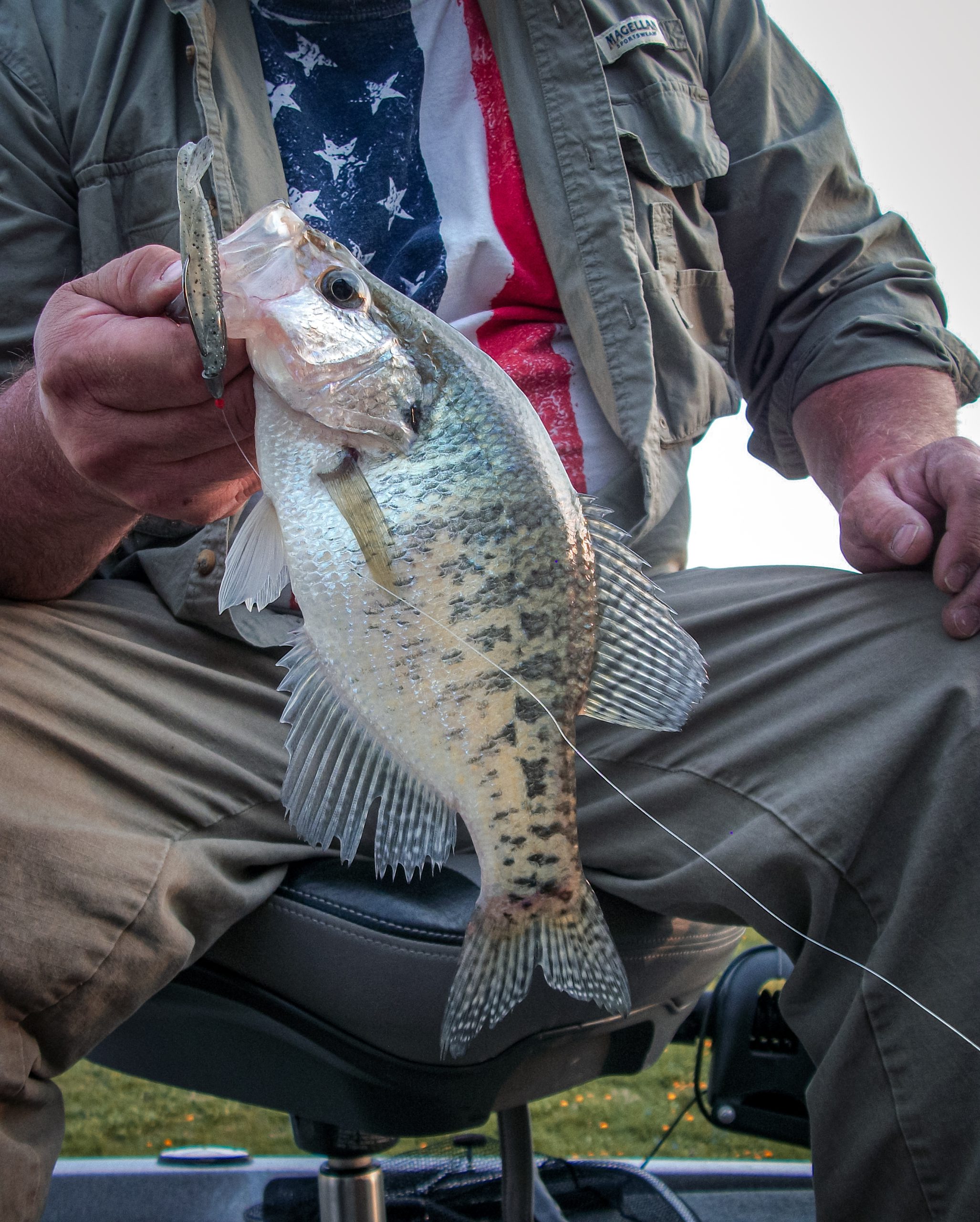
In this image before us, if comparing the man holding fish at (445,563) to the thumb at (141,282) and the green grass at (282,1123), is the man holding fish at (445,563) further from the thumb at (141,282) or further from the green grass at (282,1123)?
the green grass at (282,1123)

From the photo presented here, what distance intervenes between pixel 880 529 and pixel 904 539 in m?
0.05

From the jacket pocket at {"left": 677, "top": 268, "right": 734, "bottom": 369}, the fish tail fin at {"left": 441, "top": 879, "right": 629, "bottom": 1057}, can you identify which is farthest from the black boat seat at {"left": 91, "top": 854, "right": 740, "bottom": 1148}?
the jacket pocket at {"left": 677, "top": 268, "right": 734, "bottom": 369}

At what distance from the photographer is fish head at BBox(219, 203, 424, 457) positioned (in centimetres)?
106

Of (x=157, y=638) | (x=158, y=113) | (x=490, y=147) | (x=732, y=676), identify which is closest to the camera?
(x=732, y=676)

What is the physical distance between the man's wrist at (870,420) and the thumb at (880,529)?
0.23 m

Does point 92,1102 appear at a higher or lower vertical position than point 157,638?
lower

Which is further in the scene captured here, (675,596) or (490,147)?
(490,147)

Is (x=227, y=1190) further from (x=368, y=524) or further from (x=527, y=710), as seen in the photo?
(x=368, y=524)

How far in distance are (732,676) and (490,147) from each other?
113 cm

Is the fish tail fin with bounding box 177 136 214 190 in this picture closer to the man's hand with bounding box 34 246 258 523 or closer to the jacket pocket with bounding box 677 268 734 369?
the man's hand with bounding box 34 246 258 523

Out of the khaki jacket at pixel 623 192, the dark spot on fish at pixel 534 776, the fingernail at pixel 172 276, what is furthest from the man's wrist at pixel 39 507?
the dark spot on fish at pixel 534 776

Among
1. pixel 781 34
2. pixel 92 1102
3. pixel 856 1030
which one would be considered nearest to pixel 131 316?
pixel 856 1030

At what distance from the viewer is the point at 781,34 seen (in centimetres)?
Result: 212

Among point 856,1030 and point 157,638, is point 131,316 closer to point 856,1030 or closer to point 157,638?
point 157,638
